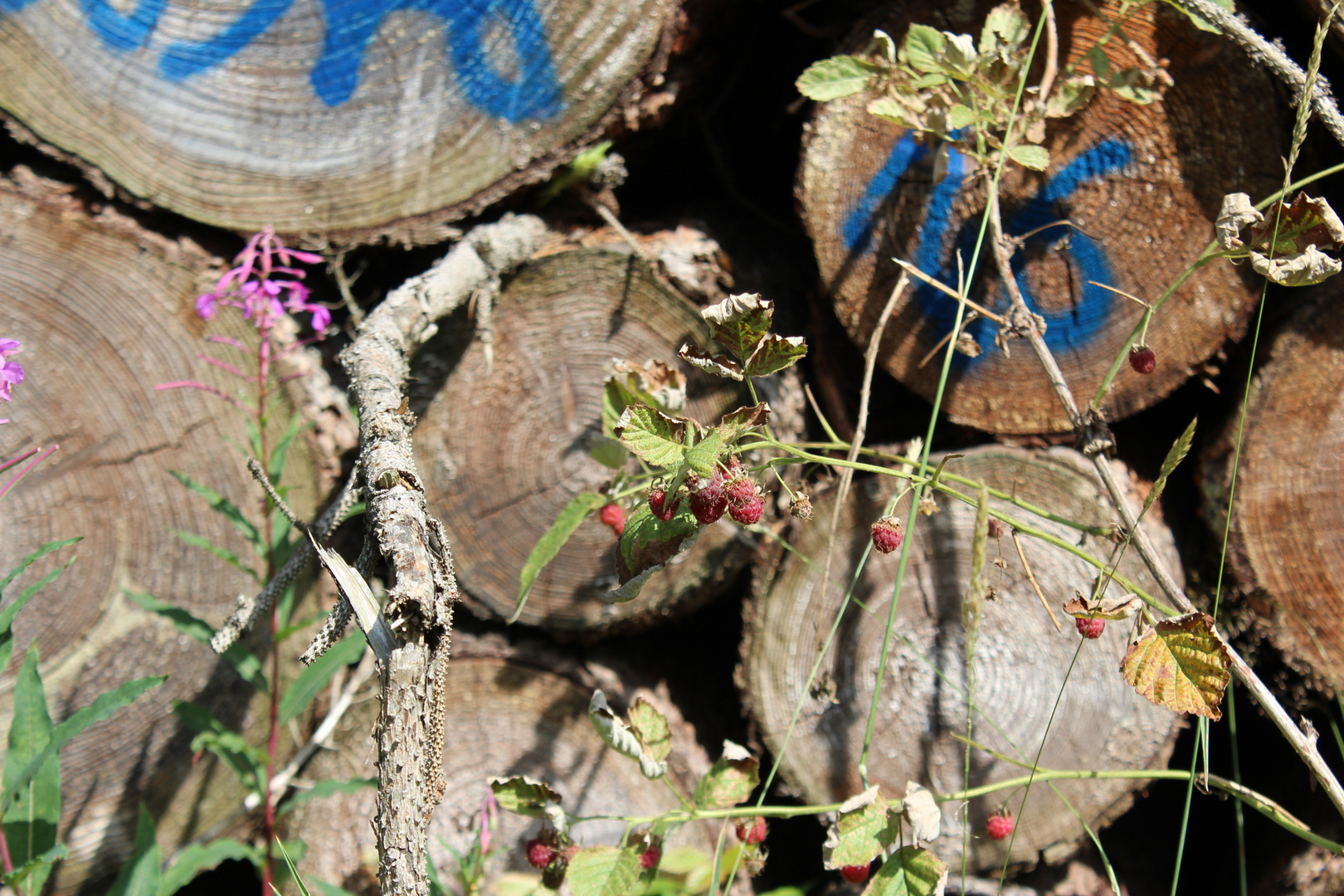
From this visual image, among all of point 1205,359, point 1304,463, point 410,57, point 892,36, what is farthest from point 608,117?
point 1304,463

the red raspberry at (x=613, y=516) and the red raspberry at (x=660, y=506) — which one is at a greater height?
the red raspberry at (x=660, y=506)

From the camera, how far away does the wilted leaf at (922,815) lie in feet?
2.54

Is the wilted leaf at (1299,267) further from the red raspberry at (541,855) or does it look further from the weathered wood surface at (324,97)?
the red raspberry at (541,855)

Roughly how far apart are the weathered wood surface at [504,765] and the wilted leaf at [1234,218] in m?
0.90

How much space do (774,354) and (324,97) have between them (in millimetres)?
814

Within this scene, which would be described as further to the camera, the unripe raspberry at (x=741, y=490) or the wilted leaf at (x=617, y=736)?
the wilted leaf at (x=617, y=736)

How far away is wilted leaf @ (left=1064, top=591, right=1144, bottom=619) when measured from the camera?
0.67 metres

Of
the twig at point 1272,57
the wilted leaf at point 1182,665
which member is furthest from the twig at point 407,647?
the twig at point 1272,57

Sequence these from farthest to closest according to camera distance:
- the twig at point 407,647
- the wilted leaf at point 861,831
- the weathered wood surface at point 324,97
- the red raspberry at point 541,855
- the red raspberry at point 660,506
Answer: the weathered wood surface at point 324,97 → the red raspberry at point 541,855 → the wilted leaf at point 861,831 → the red raspberry at point 660,506 → the twig at point 407,647

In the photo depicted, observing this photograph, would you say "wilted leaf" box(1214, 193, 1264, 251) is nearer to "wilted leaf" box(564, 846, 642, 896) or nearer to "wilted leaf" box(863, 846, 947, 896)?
"wilted leaf" box(863, 846, 947, 896)

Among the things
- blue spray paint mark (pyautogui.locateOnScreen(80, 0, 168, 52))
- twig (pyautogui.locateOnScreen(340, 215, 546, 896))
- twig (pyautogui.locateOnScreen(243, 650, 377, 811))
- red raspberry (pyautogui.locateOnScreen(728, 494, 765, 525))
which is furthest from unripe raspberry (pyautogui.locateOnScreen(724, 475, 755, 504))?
blue spray paint mark (pyautogui.locateOnScreen(80, 0, 168, 52))

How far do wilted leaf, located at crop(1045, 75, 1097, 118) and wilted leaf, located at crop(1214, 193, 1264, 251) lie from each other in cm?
26

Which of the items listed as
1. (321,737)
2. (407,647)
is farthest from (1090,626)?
(321,737)

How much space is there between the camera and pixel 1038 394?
3.41 ft
